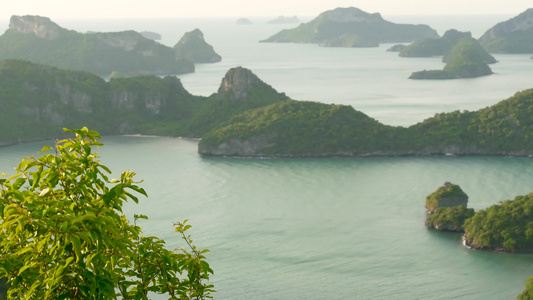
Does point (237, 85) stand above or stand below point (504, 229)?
above

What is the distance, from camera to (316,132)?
10088 cm

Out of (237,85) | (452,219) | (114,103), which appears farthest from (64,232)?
(114,103)

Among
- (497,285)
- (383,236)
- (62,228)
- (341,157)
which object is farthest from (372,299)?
(341,157)

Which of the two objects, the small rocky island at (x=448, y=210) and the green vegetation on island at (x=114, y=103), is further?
the green vegetation on island at (x=114, y=103)

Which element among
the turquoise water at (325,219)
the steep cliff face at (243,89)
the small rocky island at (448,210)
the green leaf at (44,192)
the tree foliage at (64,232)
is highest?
the green leaf at (44,192)

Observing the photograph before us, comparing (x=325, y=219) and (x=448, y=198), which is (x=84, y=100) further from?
(x=448, y=198)

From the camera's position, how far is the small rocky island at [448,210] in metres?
63.2

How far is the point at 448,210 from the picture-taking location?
6462 cm

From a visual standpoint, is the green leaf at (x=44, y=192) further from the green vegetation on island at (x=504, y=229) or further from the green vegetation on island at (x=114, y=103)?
the green vegetation on island at (x=114, y=103)

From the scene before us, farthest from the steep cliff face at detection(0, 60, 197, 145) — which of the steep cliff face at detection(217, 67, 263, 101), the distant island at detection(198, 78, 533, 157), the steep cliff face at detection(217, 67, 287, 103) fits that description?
the distant island at detection(198, 78, 533, 157)

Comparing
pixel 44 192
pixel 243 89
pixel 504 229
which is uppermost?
pixel 44 192

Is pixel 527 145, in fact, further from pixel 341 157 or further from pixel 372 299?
pixel 372 299

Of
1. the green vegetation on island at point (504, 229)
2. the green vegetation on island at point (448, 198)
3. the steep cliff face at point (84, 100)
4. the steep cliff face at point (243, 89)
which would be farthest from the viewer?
the steep cliff face at point (243, 89)

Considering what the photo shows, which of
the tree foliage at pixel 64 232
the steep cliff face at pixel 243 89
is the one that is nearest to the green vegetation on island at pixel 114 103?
the steep cliff face at pixel 243 89
